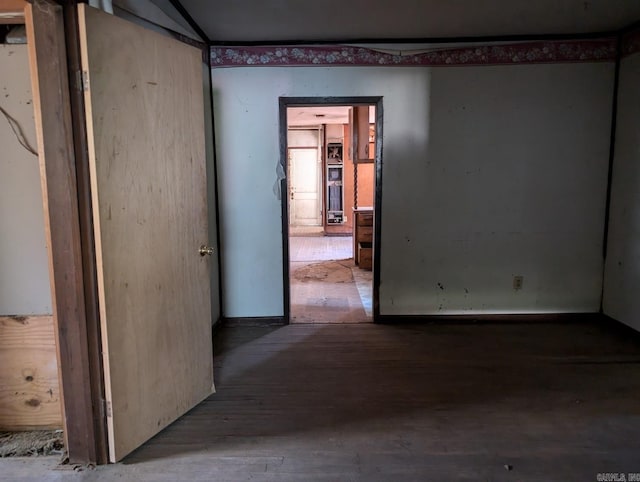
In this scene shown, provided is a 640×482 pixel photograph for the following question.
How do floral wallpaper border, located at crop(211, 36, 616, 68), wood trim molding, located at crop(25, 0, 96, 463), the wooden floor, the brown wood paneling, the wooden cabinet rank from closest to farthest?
wood trim molding, located at crop(25, 0, 96, 463) < the wooden floor < the brown wood paneling < floral wallpaper border, located at crop(211, 36, 616, 68) < the wooden cabinet

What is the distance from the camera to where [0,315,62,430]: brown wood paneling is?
207 centimetres

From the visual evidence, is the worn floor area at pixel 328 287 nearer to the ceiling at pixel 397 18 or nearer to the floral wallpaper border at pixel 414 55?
the floral wallpaper border at pixel 414 55

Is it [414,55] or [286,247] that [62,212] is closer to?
[286,247]

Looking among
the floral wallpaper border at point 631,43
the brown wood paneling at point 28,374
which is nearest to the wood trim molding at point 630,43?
the floral wallpaper border at point 631,43

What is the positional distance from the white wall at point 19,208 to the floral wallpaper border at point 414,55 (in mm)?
1732

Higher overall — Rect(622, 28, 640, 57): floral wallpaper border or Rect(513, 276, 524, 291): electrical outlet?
Rect(622, 28, 640, 57): floral wallpaper border

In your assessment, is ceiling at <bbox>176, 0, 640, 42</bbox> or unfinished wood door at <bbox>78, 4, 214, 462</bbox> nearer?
unfinished wood door at <bbox>78, 4, 214, 462</bbox>

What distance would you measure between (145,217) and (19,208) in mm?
636

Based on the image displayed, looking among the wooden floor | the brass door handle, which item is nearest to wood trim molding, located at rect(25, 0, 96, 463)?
the wooden floor

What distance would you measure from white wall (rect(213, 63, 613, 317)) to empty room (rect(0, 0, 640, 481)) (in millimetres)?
18

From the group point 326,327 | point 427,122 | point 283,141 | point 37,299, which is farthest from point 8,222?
point 427,122

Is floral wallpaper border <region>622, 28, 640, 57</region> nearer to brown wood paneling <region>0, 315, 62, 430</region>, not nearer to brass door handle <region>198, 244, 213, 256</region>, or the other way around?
brass door handle <region>198, 244, 213, 256</region>

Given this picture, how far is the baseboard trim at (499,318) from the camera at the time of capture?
3695 millimetres

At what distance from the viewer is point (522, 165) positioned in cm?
356
